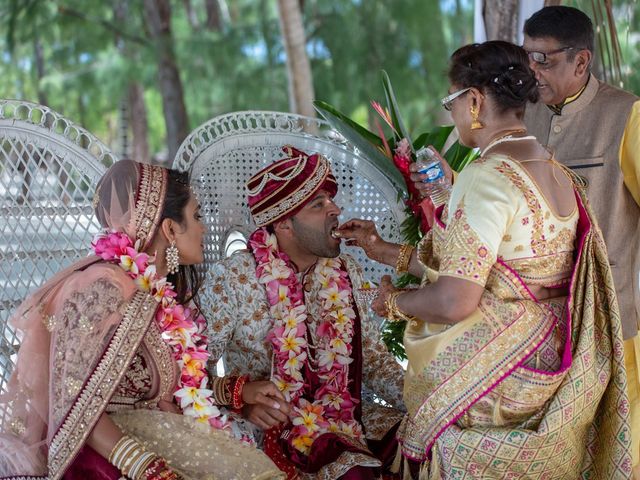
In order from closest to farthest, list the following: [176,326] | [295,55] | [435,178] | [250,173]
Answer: [176,326] → [435,178] → [250,173] → [295,55]

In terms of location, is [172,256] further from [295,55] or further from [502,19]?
[295,55]

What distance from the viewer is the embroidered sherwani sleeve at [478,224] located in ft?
7.82

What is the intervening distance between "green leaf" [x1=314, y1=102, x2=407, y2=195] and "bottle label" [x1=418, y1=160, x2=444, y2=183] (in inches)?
18.5

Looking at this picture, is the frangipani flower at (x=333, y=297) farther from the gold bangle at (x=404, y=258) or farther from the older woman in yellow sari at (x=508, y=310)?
the older woman in yellow sari at (x=508, y=310)

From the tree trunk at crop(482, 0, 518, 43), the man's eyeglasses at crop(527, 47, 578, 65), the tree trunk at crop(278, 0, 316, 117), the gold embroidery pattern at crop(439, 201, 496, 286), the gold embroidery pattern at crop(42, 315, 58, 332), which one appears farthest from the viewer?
the tree trunk at crop(278, 0, 316, 117)

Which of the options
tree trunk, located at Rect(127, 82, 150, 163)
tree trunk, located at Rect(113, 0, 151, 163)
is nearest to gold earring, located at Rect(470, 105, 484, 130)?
tree trunk, located at Rect(113, 0, 151, 163)

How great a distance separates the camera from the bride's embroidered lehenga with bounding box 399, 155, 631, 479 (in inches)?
96.0

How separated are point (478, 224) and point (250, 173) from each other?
1.58 metres

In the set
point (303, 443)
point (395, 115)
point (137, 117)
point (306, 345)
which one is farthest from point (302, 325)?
point (137, 117)

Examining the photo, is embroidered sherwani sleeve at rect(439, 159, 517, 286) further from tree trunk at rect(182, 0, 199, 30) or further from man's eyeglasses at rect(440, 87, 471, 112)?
tree trunk at rect(182, 0, 199, 30)

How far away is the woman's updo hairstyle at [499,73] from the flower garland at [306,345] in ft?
3.80

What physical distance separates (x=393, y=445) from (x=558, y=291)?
1062 mm

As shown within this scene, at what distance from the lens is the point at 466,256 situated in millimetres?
2385

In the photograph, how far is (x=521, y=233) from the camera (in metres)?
2.46
